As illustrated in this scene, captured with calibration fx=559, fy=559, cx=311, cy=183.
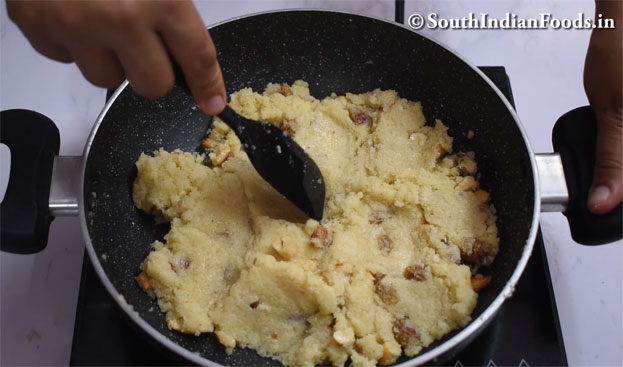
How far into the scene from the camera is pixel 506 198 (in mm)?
1211

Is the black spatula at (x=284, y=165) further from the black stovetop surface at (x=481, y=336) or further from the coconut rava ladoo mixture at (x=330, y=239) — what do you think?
the black stovetop surface at (x=481, y=336)

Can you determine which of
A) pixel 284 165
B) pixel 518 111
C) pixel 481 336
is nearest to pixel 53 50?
pixel 284 165

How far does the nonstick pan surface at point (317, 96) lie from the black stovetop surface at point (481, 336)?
0.06m

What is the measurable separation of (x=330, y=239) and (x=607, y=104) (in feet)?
2.07

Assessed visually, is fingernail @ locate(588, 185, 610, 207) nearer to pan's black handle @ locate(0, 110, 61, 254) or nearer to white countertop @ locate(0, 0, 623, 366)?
white countertop @ locate(0, 0, 623, 366)

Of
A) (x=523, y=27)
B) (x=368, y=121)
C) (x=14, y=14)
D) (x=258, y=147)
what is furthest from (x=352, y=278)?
(x=523, y=27)

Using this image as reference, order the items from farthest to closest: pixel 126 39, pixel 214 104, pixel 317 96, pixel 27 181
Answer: pixel 317 96 < pixel 27 181 < pixel 214 104 < pixel 126 39

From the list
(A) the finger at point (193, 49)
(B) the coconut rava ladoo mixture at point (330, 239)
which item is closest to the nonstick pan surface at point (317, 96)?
(B) the coconut rava ladoo mixture at point (330, 239)

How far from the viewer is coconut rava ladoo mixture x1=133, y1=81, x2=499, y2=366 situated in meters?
1.09

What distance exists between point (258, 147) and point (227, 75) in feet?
1.17

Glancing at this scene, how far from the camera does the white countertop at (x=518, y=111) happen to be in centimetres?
123

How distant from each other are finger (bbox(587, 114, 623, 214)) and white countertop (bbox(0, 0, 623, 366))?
1.00 ft

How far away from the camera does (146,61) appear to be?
2.87 ft

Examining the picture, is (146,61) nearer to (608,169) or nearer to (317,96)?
(317,96)
